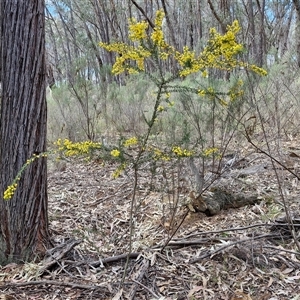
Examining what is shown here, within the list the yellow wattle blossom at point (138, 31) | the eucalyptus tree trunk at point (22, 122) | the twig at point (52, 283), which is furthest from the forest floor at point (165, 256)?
the yellow wattle blossom at point (138, 31)

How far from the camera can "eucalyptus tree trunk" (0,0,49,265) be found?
211 centimetres

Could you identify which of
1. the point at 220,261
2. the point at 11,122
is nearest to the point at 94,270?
the point at 220,261

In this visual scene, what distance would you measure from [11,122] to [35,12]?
625 mm

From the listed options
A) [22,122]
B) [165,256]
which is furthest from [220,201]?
[22,122]

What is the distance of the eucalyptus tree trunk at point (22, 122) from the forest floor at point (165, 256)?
190 mm

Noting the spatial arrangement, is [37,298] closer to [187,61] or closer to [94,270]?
[94,270]

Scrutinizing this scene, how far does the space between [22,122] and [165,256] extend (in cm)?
111

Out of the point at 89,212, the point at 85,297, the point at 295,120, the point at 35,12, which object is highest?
the point at 35,12

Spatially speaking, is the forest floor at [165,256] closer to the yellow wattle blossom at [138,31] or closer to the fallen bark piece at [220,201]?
the fallen bark piece at [220,201]

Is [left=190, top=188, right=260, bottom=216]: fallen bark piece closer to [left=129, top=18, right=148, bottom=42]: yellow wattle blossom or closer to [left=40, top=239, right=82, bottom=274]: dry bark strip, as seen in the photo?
[left=40, top=239, right=82, bottom=274]: dry bark strip

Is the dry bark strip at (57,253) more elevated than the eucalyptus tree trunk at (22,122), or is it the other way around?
the eucalyptus tree trunk at (22,122)

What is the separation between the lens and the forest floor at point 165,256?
193 centimetres

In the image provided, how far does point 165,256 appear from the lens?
7.27 ft

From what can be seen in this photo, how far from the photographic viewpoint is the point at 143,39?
1.68m
